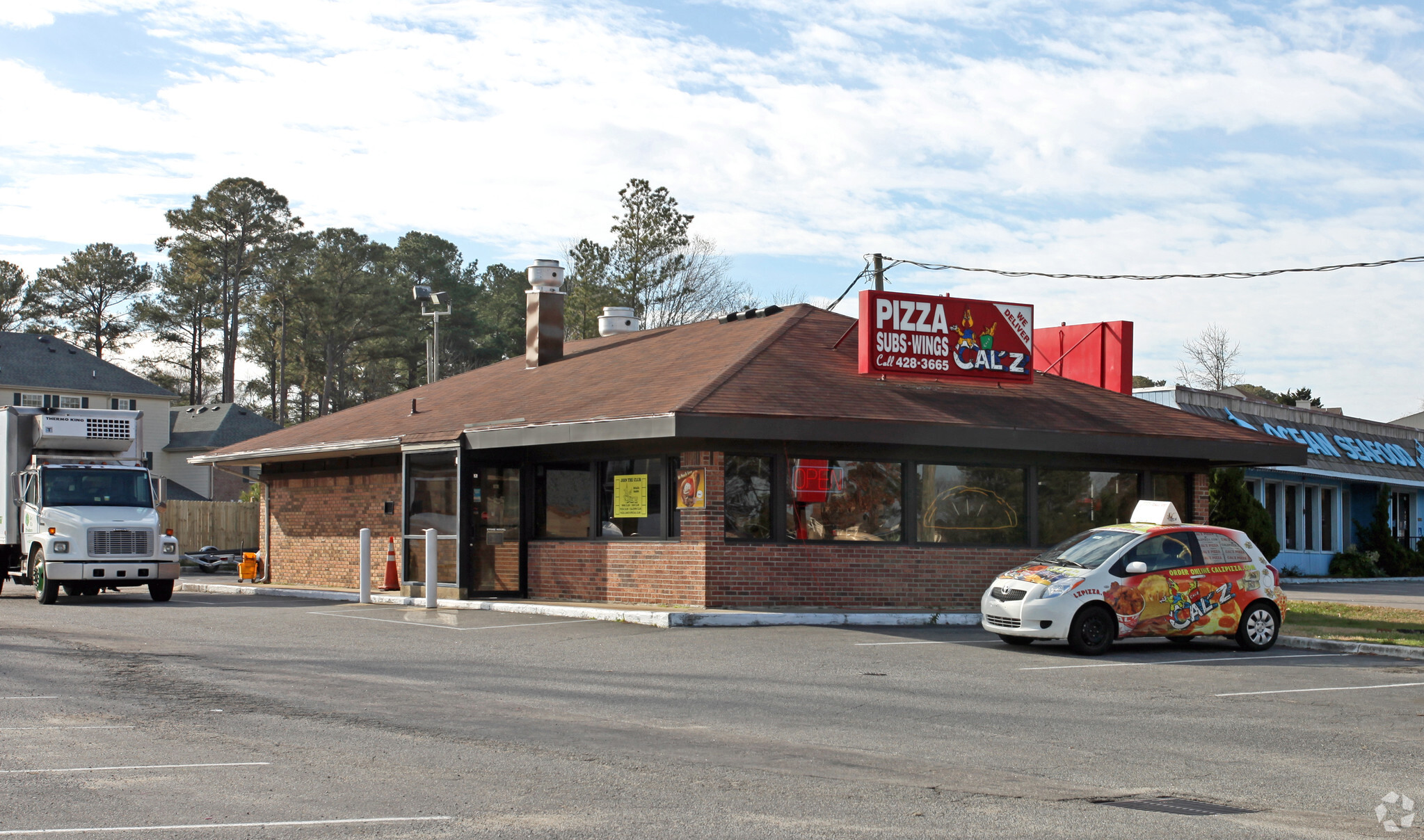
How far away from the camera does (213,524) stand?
40.5m

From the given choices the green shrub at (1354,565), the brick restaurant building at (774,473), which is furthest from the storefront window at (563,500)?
the green shrub at (1354,565)

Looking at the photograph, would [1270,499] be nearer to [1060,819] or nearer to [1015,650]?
[1015,650]

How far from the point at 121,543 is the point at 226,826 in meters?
17.7

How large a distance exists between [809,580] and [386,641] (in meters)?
6.42

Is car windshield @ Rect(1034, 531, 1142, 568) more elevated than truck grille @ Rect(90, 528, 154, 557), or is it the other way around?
car windshield @ Rect(1034, 531, 1142, 568)

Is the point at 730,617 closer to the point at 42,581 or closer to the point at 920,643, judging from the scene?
the point at 920,643

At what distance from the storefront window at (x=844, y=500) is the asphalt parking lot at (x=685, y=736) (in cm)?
304

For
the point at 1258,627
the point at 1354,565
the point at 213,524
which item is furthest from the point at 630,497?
the point at 1354,565

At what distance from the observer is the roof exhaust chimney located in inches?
1058

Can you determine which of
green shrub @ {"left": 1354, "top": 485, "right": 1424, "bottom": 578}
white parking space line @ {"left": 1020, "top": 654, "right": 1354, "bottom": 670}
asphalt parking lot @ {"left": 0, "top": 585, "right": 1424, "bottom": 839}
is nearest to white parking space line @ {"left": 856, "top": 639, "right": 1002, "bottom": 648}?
asphalt parking lot @ {"left": 0, "top": 585, "right": 1424, "bottom": 839}

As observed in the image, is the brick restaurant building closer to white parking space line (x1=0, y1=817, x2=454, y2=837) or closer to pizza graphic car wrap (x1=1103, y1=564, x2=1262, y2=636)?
pizza graphic car wrap (x1=1103, y1=564, x2=1262, y2=636)

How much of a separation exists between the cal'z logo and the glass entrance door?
10.4m

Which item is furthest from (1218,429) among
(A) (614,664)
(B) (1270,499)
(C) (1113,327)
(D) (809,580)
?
(B) (1270,499)

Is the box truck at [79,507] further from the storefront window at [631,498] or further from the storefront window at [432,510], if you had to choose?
the storefront window at [631,498]
